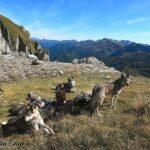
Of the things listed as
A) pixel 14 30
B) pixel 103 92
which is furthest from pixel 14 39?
pixel 103 92

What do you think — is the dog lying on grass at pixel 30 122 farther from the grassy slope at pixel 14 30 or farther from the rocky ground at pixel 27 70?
the grassy slope at pixel 14 30

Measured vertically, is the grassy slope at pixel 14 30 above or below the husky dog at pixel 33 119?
above

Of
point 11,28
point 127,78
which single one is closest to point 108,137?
point 127,78

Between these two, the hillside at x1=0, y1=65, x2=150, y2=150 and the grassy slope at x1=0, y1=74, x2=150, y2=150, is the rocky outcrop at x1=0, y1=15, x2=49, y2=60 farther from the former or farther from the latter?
the grassy slope at x1=0, y1=74, x2=150, y2=150

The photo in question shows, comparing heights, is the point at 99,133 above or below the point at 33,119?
above

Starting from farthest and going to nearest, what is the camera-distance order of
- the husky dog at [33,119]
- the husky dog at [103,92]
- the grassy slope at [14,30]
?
1. the grassy slope at [14,30]
2. the husky dog at [103,92]
3. the husky dog at [33,119]

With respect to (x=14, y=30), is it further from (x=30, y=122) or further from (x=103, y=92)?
(x=30, y=122)

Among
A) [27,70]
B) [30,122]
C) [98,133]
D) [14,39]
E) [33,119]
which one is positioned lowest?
[27,70]

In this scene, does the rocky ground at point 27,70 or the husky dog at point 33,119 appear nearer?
the husky dog at point 33,119

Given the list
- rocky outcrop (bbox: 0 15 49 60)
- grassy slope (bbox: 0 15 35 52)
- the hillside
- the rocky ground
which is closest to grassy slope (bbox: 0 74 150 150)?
the hillside

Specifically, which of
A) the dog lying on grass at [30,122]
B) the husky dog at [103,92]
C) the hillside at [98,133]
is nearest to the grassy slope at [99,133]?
the hillside at [98,133]

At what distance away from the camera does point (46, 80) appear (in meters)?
43.3

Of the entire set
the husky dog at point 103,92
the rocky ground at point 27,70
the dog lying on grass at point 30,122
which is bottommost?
the rocky ground at point 27,70

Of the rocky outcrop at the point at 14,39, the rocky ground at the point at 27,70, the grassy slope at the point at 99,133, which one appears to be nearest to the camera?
the grassy slope at the point at 99,133
